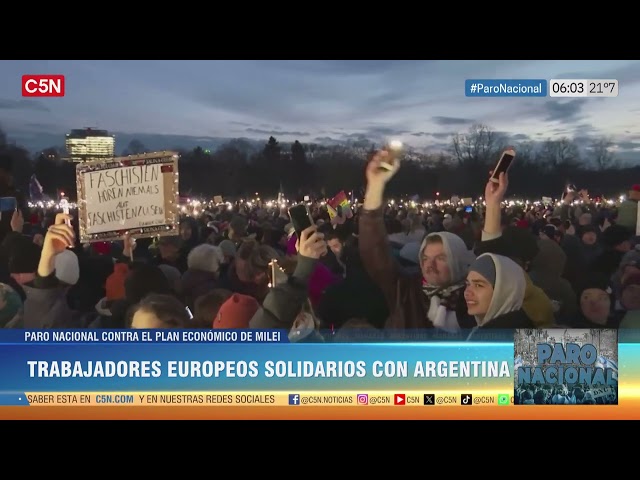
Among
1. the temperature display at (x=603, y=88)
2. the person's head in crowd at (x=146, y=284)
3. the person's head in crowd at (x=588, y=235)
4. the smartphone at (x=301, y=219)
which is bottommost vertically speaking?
the person's head in crowd at (x=146, y=284)

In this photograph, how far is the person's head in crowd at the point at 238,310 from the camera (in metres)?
4.32

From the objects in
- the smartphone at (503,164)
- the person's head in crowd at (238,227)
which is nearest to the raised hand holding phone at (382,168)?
the smartphone at (503,164)

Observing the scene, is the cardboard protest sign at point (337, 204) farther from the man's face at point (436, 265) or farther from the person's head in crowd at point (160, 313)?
the person's head in crowd at point (160, 313)

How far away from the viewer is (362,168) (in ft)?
14.2

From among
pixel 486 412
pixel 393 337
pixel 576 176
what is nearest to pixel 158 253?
pixel 393 337

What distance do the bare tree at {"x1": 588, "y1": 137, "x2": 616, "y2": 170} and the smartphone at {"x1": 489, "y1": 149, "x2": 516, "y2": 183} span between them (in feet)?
1.75

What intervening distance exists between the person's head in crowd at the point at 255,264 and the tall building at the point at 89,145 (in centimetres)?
111

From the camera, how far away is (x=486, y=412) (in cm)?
437

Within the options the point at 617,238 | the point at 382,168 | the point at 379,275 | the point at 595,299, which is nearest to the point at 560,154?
the point at 617,238

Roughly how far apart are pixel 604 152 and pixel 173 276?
296 centimetres

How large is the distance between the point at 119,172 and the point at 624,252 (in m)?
3.38
